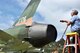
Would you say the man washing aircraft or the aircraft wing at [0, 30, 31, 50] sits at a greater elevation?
the aircraft wing at [0, 30, 31, 50]

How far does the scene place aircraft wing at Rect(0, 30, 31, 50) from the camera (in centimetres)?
1266

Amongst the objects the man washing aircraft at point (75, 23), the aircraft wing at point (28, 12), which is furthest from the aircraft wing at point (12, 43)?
the man washing aircraft at point (75, 23)

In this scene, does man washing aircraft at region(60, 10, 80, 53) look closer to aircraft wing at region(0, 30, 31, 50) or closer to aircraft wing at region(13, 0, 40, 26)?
aircraft wing at region(0, 30, 31, 50)

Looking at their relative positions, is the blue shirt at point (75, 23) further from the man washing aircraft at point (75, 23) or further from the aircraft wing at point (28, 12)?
the aircraft wing at point (28, 12)

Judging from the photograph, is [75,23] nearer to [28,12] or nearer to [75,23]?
[75,23]

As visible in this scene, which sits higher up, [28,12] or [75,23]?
[28,12]

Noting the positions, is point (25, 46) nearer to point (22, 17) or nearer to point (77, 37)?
point (22, 17)

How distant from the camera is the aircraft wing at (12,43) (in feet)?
41.5

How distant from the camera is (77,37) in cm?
728

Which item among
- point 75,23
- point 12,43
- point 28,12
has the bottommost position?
point 75,23

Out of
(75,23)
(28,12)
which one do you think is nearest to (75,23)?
(75,23)

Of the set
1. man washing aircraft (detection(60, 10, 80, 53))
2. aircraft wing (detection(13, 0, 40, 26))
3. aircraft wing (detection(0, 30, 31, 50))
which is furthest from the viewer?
aircraft wing (detection(13, 0, 40, 26))

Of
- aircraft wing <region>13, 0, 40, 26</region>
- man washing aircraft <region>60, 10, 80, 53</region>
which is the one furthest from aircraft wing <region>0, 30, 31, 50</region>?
man washing aircraft <region>60, 10, 80, 53</region>

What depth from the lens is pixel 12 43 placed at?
13453 millimetres
